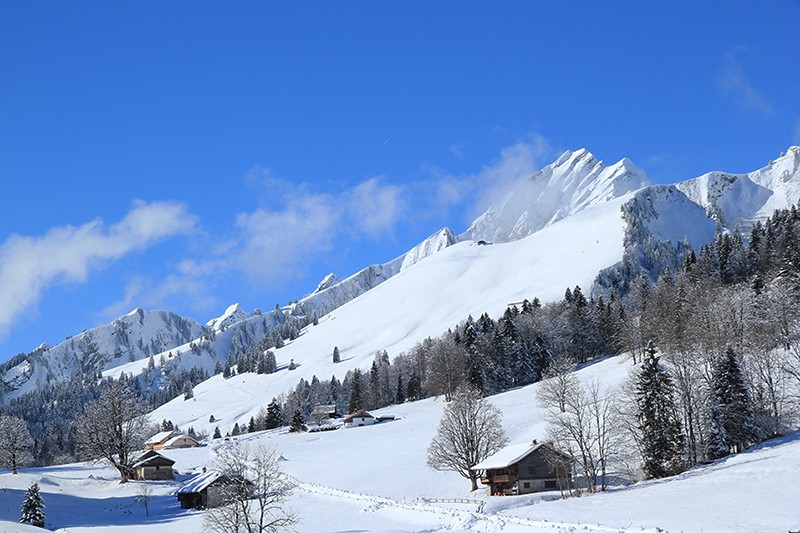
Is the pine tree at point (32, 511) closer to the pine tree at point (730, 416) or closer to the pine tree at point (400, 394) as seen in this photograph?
the pine tree at point (730, 416)

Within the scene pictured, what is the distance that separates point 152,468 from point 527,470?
5077 cm

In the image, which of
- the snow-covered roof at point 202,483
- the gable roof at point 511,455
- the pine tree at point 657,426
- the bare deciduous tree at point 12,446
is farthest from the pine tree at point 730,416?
the bare deciduous tree at point 12,446

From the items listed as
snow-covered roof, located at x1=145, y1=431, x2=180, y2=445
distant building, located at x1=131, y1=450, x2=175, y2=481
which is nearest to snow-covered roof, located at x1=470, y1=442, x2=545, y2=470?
distant building, located at x1=131, y1=450, x2=175, y2=481

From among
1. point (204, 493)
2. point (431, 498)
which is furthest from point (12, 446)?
point (431, 498)

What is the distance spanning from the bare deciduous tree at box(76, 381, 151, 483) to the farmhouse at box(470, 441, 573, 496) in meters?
44.8

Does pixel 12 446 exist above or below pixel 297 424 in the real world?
above

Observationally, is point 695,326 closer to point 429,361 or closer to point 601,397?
point 601,397

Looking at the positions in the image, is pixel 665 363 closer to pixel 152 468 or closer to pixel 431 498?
pixel 431 498

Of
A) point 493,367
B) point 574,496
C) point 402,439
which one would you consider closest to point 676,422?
point 574,496

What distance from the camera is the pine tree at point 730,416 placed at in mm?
52969

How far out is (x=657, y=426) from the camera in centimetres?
5291

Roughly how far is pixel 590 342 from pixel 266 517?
78.6m

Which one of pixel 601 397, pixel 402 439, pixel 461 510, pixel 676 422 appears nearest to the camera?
pixel 461 510

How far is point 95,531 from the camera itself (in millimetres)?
49156
